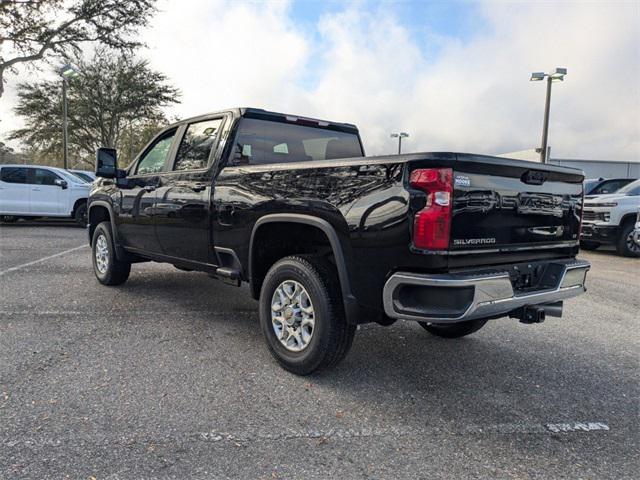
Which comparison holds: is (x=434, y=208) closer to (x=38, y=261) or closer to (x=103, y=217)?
(x=103, y=217)

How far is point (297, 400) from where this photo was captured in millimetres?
3131

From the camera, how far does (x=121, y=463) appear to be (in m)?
2.39

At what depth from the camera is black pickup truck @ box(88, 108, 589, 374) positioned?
8.94 feet

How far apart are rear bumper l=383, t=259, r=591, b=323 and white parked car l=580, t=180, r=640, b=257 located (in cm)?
859

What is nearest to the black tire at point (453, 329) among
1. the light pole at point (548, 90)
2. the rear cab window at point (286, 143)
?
the rear cab window at point (286, 143)

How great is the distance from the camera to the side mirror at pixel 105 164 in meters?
5.23

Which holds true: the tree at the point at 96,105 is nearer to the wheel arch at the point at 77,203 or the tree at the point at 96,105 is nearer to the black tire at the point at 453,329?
the wheel arch at the point at 77,203

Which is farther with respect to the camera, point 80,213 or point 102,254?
point 80,213

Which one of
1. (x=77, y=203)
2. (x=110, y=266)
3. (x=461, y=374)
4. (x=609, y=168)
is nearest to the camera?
(x=461, y=374)

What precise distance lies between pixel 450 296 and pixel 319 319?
0.93m

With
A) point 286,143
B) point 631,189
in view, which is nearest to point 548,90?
point 631,189

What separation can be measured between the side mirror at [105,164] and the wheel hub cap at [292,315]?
2.73 meters

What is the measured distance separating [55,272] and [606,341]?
22.4 feet

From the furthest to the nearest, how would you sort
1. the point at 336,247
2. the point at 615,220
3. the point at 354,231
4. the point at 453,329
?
the point at 615,220, the point at 453,329, the point at 336,247, the point at 354,231
